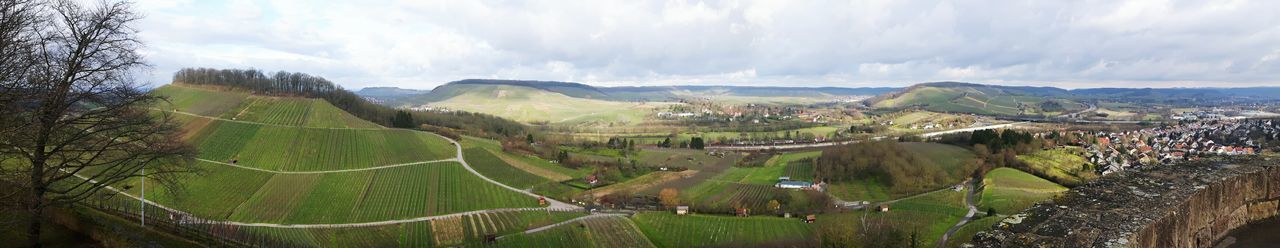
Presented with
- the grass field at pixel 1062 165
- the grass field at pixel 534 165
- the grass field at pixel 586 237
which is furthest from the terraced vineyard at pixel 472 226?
the grass field at pixel 1062 165

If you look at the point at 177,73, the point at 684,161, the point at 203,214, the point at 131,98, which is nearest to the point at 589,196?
the point at 684,161

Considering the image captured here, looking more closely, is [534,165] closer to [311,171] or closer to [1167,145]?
[311,171]

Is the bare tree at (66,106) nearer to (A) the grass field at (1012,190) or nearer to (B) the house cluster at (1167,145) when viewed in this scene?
(A) the grass field at (1012,190)

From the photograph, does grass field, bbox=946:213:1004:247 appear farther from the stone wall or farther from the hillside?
the hillside

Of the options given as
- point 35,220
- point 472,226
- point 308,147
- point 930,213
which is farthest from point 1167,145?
point 308,147

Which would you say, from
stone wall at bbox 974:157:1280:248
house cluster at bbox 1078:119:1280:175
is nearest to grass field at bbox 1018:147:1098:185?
house cluster at bbox 1078:119:1280:175
